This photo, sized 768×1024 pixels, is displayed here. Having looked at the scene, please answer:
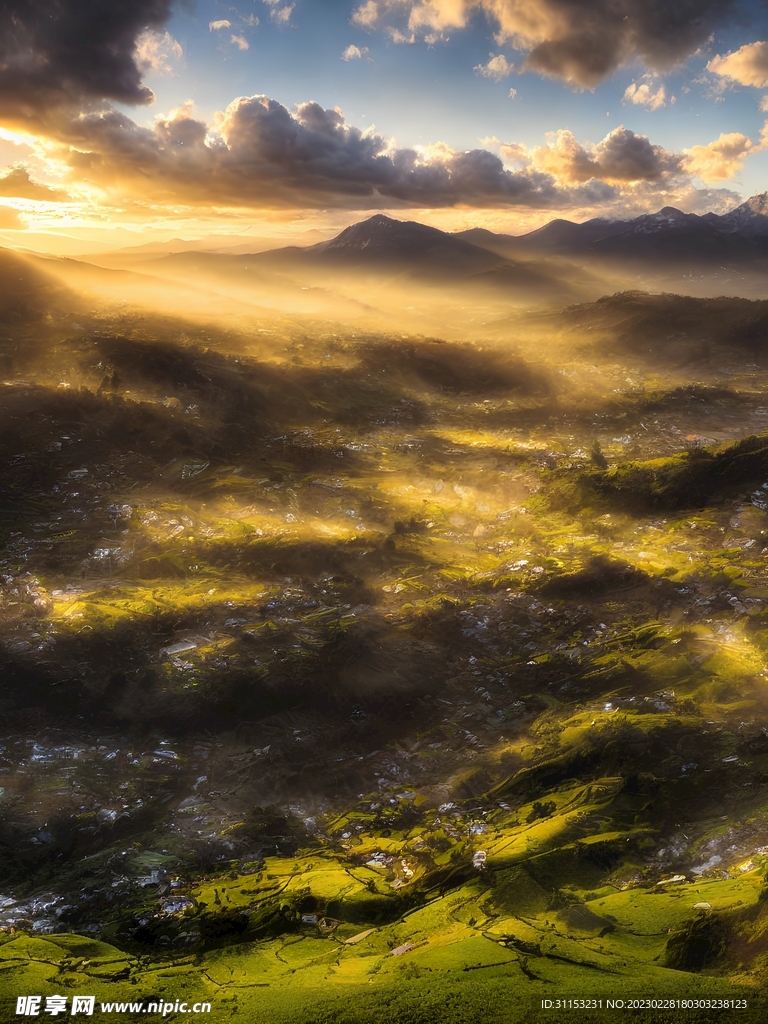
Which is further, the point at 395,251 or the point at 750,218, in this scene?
the point at 750,218

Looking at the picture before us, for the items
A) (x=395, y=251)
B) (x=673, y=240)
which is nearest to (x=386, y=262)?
(x=395, y=251)

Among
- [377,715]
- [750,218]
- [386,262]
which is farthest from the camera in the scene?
[750,218]

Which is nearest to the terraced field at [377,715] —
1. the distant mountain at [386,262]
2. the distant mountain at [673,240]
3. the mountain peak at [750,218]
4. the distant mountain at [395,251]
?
the distant mountain at [386,262]

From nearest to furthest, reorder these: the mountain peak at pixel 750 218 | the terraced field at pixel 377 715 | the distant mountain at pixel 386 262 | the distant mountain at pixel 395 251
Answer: the terraced field at pixel 377 715 → the distant mountain at pixel 386 262 → the distant mountain at pixel 395 251 → the mountain peak at pixel 750 218

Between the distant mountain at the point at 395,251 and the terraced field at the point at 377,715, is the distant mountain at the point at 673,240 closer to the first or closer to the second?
the distant mountain at the point at 395,251

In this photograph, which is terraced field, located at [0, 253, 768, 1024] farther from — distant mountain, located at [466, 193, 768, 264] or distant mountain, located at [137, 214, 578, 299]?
distant mountain, located at [466, 193, 768, 264]

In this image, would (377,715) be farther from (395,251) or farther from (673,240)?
(673,240)

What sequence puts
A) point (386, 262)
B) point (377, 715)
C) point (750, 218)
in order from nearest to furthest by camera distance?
1. point (377, 715)
2. point (386, 262)
3. point (750, 218)

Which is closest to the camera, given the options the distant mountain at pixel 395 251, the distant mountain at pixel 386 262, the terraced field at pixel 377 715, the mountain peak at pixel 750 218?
the terraced field at pixel 377 715

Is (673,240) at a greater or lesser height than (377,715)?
greater

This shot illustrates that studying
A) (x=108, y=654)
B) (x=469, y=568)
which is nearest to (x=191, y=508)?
(x=108, y=654)

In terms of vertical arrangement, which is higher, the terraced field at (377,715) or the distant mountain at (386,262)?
the distant mountain at (386,262)

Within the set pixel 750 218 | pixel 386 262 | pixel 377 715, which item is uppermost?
pixel 750 218
